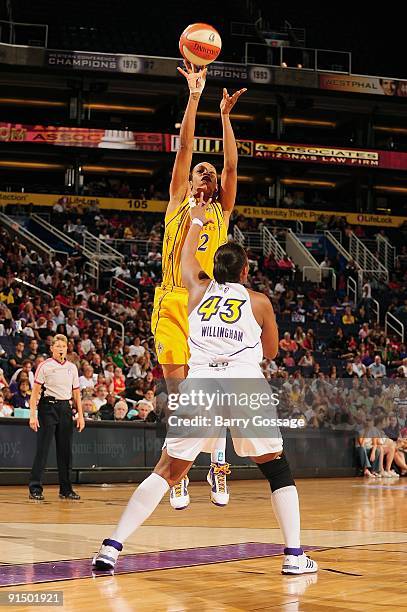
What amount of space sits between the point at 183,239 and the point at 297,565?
9.47 ft

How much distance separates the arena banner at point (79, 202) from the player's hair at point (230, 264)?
86.5 feet

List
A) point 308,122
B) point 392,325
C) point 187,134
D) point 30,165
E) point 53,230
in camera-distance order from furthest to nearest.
A: 1. point 308,122
2. point 30,165
3. point 392,325
4. point 53,230
5. point 187,134

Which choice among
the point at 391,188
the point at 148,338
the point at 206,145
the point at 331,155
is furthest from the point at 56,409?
the point at 391,188

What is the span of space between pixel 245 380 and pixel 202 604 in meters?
1.39

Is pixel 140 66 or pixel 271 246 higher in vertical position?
pixel 140 66

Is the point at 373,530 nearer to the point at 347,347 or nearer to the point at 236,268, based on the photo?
the point at 236,268

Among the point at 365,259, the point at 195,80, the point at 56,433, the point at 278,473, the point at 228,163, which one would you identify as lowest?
the point at 278,473

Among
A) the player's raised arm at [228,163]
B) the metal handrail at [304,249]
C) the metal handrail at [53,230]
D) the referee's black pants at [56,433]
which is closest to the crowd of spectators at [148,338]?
the metal handrail at [53,230]

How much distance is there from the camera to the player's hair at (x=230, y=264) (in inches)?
236

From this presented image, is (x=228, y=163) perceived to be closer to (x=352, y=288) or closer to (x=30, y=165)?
(x=352, y=288)

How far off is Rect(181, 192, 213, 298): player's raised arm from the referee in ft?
18.4

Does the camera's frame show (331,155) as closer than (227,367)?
No

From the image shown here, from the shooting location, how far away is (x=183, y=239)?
305 inches

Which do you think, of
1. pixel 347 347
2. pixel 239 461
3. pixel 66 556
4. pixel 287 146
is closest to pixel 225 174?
pixel 66 556
